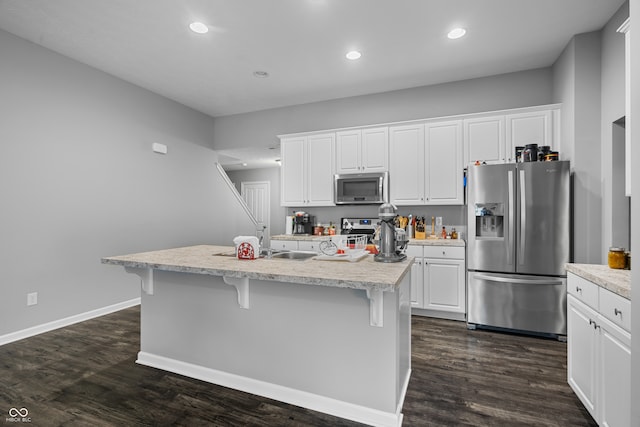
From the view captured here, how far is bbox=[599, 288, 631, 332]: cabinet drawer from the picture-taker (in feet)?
4.52

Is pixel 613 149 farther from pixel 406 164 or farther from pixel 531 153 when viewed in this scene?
pixel 406 164

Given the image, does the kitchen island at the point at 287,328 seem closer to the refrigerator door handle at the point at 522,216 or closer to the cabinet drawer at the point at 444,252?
the cabinet drawer at the point at 444,252

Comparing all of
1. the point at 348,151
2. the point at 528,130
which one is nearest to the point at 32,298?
the point at 348,151

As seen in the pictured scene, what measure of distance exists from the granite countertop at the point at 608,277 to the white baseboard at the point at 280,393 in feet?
4.18

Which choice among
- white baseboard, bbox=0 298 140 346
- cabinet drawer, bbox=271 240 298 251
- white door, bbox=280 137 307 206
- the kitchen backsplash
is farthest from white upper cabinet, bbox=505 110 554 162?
white baseboard, bbox=0 298 140 346

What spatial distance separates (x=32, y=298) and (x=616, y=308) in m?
4.61

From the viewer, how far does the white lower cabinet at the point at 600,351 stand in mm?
1408

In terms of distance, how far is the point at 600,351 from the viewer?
64.2 inches

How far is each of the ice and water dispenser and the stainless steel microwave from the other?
44.8 inches

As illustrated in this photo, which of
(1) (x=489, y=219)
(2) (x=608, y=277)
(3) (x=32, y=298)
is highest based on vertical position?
(1) (x=489, y=219)

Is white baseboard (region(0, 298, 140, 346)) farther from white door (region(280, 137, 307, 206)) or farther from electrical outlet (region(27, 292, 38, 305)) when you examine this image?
white door (region(280, 137, 307, 206))

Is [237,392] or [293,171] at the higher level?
[293,171]

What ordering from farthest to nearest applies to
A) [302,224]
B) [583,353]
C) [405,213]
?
1. [302,224]
2. [405,213]
3. [583,353]

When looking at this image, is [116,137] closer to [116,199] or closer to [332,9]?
[116,199]
